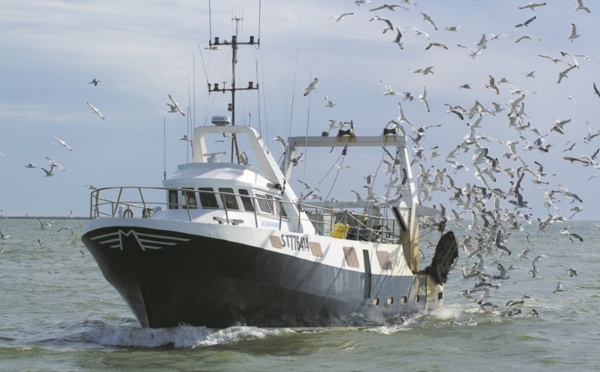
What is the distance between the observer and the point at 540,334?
29375 millimetres

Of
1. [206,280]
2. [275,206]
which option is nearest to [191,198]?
[275,206]

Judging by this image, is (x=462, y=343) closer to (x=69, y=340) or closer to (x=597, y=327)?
(x=597, y=327)

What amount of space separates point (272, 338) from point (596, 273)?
3580 centimetres

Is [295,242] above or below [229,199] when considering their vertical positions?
below

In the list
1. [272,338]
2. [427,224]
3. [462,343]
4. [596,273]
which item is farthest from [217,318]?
[596,273]

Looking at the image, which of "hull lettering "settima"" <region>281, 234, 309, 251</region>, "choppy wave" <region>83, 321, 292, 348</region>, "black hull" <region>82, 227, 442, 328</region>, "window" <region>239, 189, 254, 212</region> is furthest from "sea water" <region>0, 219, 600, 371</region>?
"window" <region>239, 189, 254, 212</region>

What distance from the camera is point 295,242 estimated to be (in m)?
25.4

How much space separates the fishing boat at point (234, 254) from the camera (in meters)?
23.8

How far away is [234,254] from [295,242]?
6.22 ft

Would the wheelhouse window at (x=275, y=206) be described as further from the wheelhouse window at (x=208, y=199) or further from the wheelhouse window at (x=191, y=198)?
the wheelhouse window at (x=191, y=198)

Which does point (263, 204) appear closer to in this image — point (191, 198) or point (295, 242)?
point (295, 242)

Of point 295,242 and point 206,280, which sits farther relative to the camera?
point 295,242

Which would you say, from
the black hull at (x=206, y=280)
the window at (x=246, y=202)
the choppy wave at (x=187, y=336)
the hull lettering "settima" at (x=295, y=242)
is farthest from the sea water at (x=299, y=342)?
the window at (x=246, y=202)

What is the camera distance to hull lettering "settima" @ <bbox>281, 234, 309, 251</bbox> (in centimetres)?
2505
